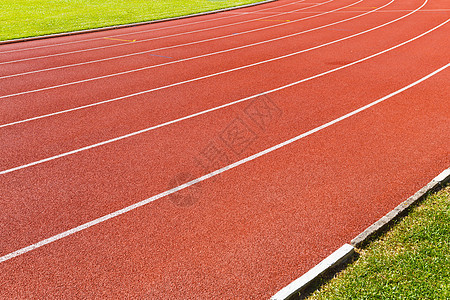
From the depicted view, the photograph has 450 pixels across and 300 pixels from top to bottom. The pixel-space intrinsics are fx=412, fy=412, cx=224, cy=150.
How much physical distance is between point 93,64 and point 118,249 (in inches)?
361

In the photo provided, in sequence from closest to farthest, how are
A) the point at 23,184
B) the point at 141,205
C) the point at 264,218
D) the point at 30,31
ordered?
1. the point at 264,218
2. the point at 141,205
3. the point at 23,184
4. the point at 30,31

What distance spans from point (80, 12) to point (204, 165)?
1984cm

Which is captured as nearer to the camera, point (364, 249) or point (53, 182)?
point (364, 249)

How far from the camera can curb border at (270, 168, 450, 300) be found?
3576mm

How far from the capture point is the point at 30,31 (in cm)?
1789

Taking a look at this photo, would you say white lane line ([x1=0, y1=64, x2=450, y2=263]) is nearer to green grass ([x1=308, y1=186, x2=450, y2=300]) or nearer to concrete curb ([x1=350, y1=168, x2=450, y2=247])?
concrete curb ([x1=350, y1=168, x2=450, y2=247])

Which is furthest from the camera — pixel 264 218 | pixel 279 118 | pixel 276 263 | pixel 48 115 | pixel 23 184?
pixel 48 115

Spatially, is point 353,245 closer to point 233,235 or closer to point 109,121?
point 233,235

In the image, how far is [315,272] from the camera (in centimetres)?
373

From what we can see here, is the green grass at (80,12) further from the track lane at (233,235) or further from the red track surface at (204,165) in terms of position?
Result: the track lane at (233,235)

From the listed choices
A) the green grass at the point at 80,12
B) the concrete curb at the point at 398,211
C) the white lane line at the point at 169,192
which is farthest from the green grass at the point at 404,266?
the green grass at the point at 80,12

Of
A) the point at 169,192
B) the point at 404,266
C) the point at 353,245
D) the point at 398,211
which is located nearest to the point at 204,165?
the point at 169,192

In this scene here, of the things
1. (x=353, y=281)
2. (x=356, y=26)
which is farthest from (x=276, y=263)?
(x=356, y=26)

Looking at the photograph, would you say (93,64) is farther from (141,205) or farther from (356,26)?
(356,26)
